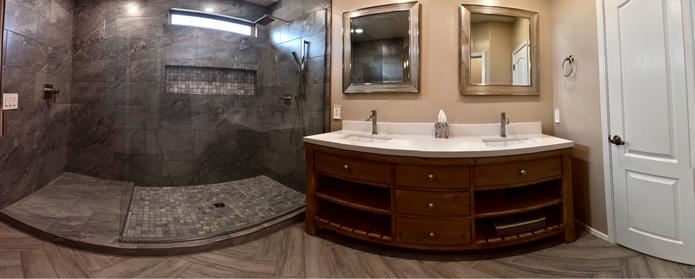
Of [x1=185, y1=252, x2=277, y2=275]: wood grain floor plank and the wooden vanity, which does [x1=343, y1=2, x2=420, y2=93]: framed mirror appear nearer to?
the wooden vanity

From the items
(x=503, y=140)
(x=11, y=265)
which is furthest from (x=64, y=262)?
(x=503, y=140)

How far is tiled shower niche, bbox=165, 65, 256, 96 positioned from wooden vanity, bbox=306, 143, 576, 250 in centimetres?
94

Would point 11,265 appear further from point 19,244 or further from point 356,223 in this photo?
point 356,223

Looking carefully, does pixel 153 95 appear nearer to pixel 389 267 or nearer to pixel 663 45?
pixel 389 267

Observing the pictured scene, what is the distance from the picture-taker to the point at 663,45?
4.57ft

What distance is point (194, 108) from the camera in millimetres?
2119

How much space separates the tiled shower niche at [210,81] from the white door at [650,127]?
253cm

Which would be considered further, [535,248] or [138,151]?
[138,151]

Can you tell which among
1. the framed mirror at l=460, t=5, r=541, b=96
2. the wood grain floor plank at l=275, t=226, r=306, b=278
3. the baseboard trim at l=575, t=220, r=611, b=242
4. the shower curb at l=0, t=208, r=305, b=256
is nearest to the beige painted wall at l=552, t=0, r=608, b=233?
the baseboard trim at l=575, t=220, r=611, b=242

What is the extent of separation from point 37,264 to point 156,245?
0.57 meters

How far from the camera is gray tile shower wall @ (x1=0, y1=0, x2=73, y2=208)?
202 centimetres

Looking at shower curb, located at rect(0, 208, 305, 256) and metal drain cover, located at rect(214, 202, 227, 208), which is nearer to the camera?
shower curb, located at rect(0, 208, 305, 256)

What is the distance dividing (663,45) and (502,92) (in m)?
0.79

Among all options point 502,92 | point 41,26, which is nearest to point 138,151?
point 41,26
